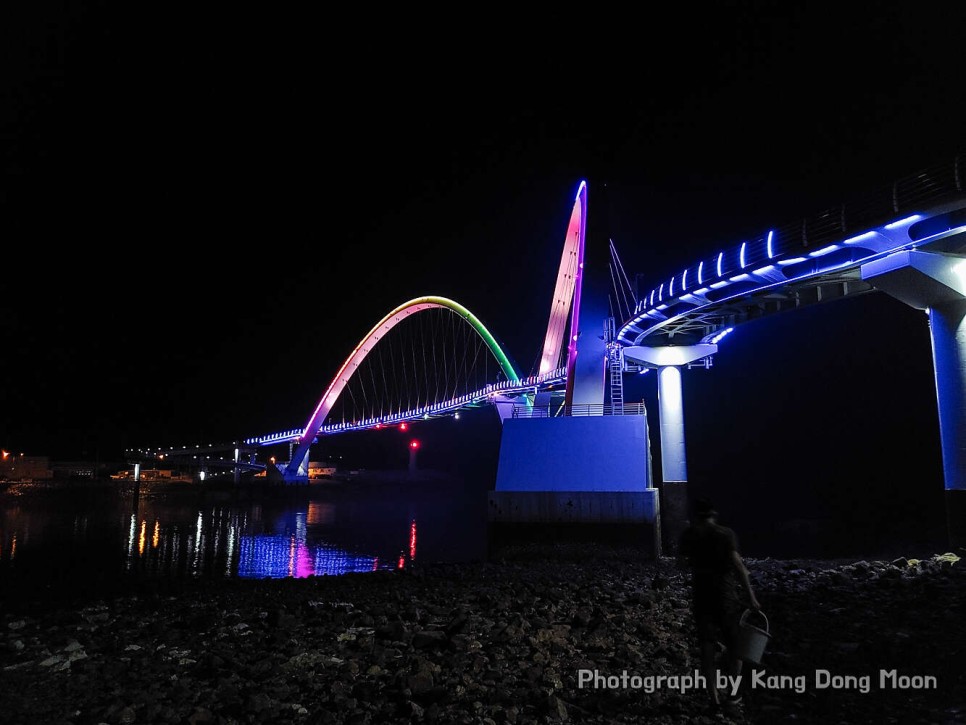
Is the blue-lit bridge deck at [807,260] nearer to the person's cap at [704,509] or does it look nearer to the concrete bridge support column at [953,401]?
the concrete bridge support column at [953,401]

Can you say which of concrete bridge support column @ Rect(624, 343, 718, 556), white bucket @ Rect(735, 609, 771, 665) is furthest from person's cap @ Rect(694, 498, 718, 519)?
concrete bridge support column @ Rect(624, 343, 718, 556)

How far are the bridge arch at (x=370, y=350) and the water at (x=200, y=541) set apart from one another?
17738 millimetres

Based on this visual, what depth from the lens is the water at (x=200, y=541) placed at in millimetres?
25156

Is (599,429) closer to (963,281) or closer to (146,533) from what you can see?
(963,281)

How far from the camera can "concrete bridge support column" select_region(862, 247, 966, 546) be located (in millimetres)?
16141

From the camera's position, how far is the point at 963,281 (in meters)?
16.3

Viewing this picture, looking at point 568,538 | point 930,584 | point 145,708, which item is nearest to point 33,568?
point 568,538

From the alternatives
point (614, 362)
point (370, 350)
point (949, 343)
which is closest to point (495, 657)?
point (949, 343)

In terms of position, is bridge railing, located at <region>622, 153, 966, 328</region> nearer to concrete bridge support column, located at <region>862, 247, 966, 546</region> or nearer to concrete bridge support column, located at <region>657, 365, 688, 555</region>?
concrete bridge support column, located at <region>862, 247, 966, 546</region>

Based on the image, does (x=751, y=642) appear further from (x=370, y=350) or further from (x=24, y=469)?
(x=24, y=469)

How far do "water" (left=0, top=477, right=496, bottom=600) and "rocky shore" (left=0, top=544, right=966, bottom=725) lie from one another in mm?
10815

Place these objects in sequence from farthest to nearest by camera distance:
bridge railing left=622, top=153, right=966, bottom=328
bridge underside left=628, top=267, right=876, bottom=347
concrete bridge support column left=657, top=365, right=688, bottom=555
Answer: concrete bridge support column left=657, top=365, right=688, bottom=555 → bridge underside left=628, top=267, right=876, bottom=347 → bridge railing left=622, top=153, right=966, bottom=328

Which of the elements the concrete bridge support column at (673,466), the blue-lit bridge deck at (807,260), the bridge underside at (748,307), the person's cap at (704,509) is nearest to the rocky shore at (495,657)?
the person's cap at (704,509)

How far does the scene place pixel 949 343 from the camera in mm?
16562
